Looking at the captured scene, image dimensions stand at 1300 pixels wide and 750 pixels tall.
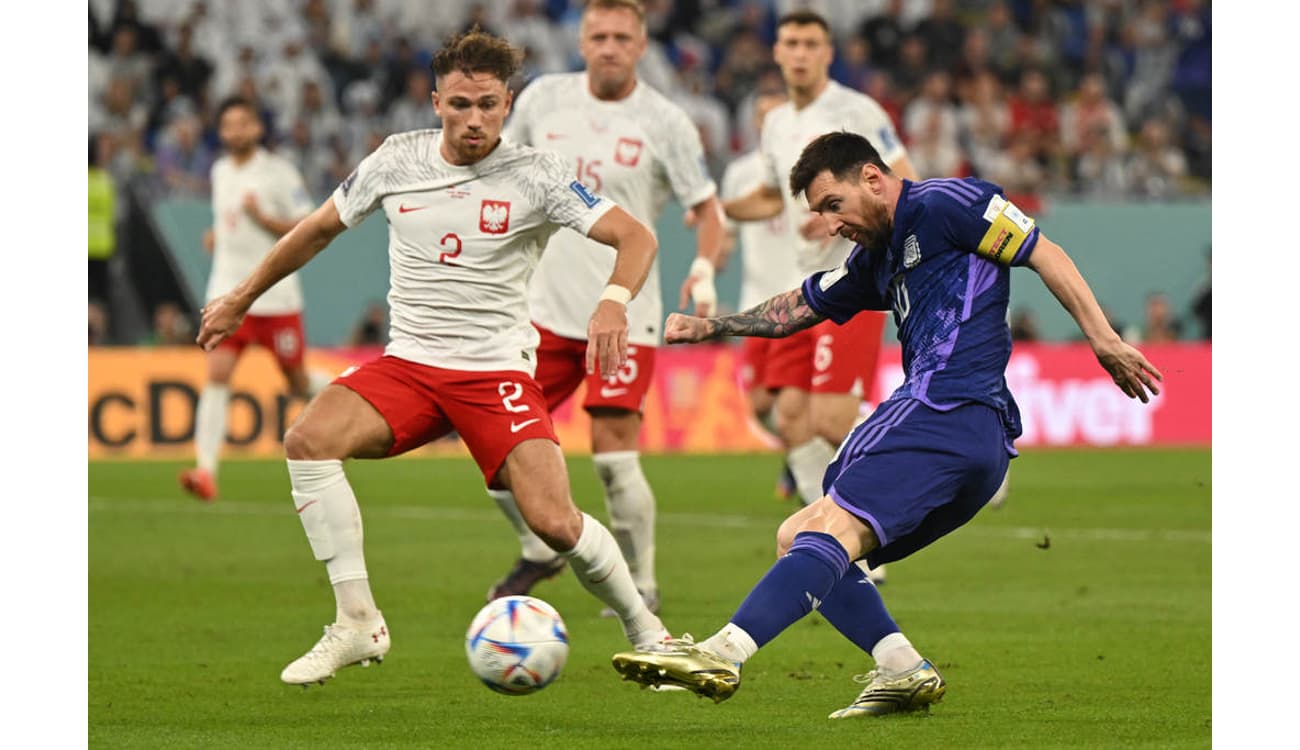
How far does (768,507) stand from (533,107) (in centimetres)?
567

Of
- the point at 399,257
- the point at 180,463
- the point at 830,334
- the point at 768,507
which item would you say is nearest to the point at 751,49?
the point at 180,463

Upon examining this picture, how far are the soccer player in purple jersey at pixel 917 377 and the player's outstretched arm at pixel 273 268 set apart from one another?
153 cm

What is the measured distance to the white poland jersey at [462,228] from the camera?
23.9 feet

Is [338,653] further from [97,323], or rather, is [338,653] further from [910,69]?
[910,69]

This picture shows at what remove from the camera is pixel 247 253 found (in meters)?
14.9

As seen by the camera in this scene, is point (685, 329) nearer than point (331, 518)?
Yes

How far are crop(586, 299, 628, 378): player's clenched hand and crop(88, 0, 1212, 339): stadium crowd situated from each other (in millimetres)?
14970

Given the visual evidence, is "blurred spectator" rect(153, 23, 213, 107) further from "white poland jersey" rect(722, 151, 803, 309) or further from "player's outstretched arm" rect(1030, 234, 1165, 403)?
"player's outstretched arm" rect(1030, 234, 1165, 403)

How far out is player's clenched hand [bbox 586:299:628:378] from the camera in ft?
21.7

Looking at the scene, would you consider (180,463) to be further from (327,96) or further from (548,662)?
(548,662)

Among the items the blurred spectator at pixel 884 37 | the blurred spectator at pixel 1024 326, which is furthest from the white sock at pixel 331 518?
the blurred spectator at pixel 884 37

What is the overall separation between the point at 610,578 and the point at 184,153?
52.3 ft

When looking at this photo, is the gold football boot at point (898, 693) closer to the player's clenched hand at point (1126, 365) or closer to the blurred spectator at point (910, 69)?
the player's clenched hand at point (1126, 365)

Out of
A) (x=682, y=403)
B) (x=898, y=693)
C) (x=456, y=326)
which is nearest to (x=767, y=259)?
(x=682, y=403)
